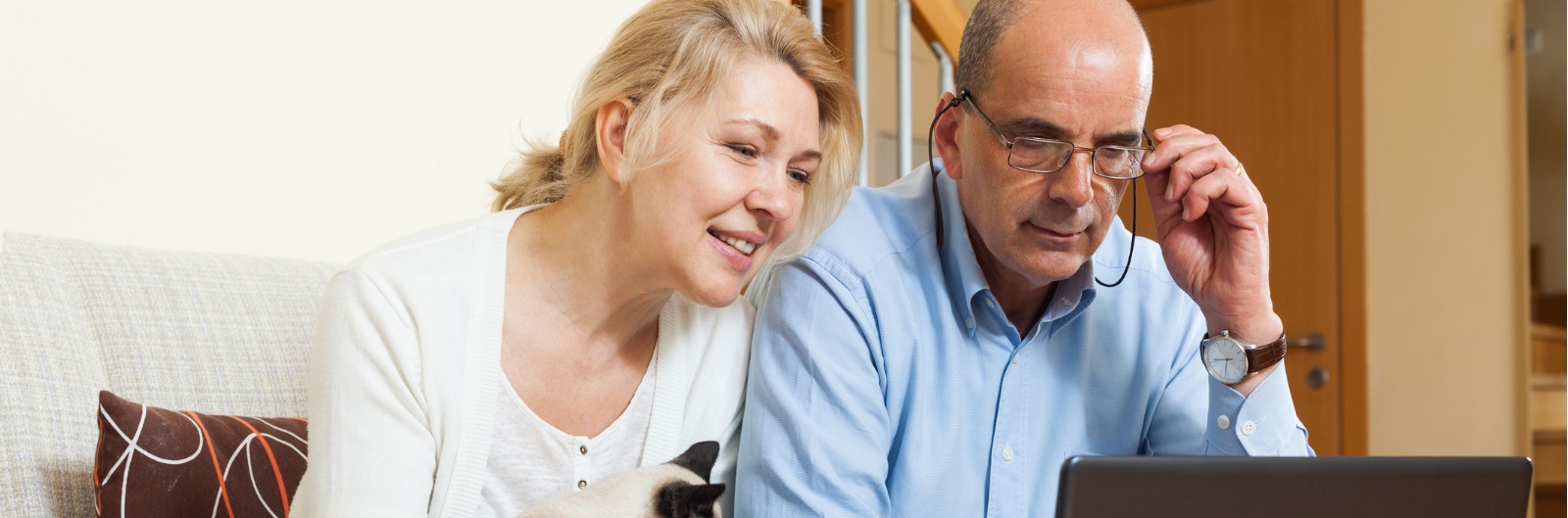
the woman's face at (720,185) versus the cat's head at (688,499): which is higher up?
the woman's face at (720,185)

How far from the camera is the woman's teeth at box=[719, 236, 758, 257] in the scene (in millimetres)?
1120

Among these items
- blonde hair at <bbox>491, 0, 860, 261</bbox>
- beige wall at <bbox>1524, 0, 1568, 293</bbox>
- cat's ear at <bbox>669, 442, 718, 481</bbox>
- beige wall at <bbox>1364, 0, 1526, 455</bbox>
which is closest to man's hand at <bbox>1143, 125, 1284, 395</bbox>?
blonde hair at <bbox>491, 0, 860, 261</bbox>

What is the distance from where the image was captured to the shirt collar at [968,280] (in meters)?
1.27

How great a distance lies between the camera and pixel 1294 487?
768 mm

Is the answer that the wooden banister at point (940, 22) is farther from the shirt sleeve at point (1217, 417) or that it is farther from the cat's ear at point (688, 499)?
the cat's ear at point (688, 499)

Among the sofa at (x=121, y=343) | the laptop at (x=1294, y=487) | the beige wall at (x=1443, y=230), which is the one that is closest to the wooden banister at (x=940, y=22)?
the sofa at (x=121, y=343)

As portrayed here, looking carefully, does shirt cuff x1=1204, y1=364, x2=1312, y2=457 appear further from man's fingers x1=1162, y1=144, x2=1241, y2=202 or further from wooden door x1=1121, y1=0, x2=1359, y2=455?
wooden door x1=1121, y1=0, x2=1359, y2=455

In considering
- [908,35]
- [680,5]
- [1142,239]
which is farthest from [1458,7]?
[680,5]

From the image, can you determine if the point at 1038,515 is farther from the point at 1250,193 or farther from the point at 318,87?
the point at 318,87

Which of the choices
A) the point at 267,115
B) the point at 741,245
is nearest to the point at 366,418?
the point at 741,245

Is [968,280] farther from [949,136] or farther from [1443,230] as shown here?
[1443,230]

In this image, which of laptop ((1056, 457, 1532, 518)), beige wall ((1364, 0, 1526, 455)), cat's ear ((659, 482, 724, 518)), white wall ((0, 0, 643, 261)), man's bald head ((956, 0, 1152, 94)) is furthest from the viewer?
beige wall ((1364, 0, 1526, 455))

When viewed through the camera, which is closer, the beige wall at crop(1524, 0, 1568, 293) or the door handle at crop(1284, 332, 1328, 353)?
the door handle at crop(1284, 332, 1328, 353)

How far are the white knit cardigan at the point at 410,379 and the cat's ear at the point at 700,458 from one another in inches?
3.2
